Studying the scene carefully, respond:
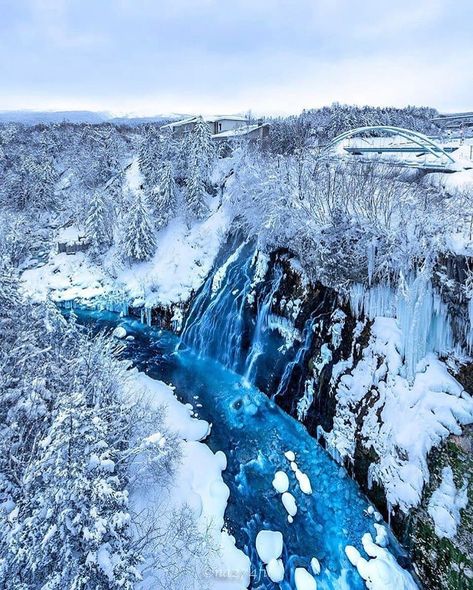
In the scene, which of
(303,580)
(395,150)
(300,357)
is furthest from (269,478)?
(395,150)

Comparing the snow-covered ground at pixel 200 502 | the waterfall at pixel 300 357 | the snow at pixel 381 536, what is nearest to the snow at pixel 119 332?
the snow-covered ground at pixel 200 502

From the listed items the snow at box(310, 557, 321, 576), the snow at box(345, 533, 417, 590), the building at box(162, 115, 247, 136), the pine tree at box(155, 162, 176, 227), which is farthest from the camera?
the building at box(162, 115, 247, 136)

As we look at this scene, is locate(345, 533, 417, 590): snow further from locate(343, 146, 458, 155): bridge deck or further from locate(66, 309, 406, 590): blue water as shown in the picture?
locate(343, 146, 458, 155): bridge deck

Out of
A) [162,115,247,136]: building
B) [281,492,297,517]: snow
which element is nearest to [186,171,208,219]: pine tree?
[162,115,247,136]: building

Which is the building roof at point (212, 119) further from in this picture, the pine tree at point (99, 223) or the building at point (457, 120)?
the building at point (457, 120)

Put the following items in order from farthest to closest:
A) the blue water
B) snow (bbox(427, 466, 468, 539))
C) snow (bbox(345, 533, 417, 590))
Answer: the blue water → snow (bbox(345, 533, 417, 590)) → snow (bbox(427, 466, 468, 539))
